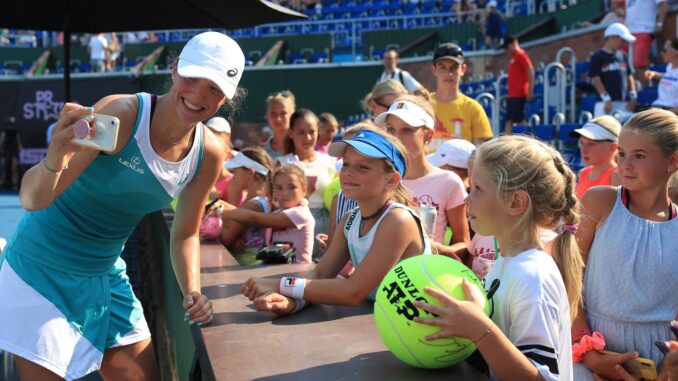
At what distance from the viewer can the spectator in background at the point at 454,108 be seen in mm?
6230

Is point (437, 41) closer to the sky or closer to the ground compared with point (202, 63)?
closer to the sky

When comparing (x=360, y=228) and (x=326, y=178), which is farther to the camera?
(x=326, y=178)

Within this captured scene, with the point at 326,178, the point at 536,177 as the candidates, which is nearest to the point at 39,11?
the point at 326,178

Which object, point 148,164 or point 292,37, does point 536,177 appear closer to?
point 148,164

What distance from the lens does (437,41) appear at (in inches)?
886

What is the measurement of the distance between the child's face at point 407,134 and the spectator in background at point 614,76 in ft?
18.4

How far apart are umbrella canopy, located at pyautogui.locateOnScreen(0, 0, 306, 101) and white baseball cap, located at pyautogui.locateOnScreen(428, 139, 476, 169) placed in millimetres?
1420

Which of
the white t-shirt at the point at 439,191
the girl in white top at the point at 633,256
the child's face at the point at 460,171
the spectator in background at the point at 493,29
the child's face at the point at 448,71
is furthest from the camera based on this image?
the spectator in background at the point at 493,29

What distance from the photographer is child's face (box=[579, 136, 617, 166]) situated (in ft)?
14.8

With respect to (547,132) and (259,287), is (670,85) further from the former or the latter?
(259,287)

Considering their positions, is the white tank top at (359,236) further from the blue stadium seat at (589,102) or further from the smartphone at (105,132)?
the blue stadium seat at (589,102)

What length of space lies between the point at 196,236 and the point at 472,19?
21769mm

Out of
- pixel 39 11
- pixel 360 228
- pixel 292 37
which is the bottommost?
pixel 360 228

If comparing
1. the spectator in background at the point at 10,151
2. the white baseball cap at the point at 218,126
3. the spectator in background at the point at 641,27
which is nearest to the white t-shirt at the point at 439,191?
the white baseball cap at the point at 218,126
